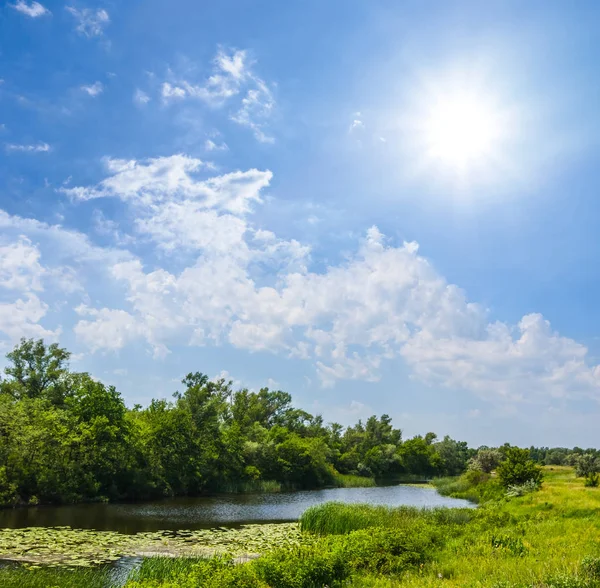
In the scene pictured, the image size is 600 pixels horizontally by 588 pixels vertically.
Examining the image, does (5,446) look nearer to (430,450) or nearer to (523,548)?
(523,548)

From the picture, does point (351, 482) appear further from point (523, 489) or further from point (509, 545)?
point (509, 545)

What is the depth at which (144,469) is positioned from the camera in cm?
5328

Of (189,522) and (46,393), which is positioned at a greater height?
(46,393)

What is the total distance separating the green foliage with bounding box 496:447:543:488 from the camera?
46.1m

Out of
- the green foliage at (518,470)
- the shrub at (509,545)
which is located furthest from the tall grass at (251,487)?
the shrub at (509,545)

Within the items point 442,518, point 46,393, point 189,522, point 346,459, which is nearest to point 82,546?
point 189,522

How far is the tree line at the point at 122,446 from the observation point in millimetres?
40844

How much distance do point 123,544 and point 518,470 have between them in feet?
124

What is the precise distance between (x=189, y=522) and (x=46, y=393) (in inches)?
1276

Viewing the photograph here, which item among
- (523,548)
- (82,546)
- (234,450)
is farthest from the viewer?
(234,450)

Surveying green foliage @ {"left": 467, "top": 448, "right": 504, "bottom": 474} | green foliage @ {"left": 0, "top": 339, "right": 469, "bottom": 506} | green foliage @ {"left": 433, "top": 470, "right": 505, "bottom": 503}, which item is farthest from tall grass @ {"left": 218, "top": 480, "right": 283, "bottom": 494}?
green foliage @ {"left": 467, "top": 448, "right": 504, "bottom": 474}

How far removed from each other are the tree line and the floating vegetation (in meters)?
15.1

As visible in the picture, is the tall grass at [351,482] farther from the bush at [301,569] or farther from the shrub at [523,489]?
the bush at [301,569]

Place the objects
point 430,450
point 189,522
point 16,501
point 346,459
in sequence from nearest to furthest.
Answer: point 189,522 < point 16,501 < point 346,459 < point 430,450
